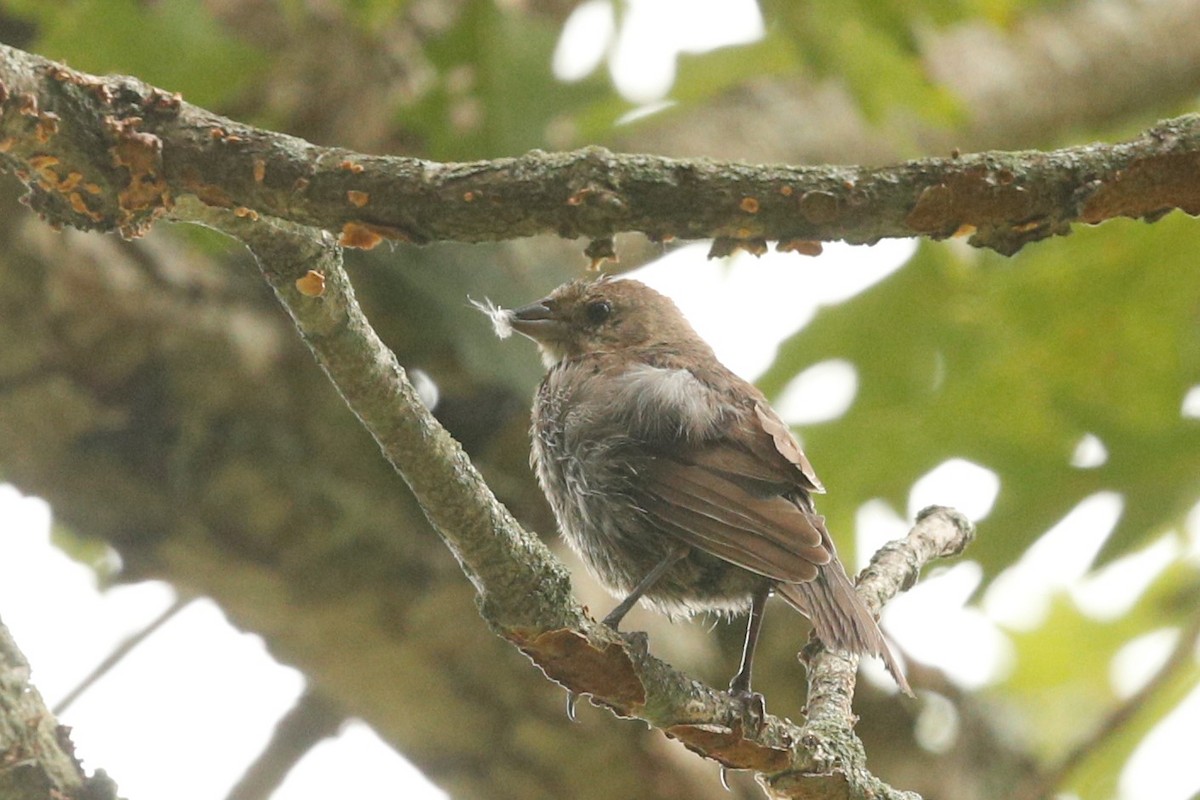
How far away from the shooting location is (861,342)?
19.4 ft

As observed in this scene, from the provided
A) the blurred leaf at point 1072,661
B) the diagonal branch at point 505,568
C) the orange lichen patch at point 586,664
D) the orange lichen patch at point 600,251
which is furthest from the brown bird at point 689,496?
the blurred leaf at point 1072,661

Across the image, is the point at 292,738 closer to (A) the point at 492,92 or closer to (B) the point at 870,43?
(A) the point at 492,92

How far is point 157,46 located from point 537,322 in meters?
1.54

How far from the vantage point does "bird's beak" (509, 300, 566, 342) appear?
464 centimetres

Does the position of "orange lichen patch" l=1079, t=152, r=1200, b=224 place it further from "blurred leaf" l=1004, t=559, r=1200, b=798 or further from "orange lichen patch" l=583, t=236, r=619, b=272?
"blurred leaf" l=1004, t=559, r=1200, b=798

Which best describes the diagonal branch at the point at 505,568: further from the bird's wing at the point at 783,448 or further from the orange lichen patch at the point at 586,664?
the bird's wing at the point at 783,448

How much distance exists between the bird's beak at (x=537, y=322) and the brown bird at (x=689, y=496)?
35 centimetres

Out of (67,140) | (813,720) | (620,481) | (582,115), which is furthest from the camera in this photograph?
(582,115)

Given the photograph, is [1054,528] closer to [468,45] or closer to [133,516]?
[468,45]

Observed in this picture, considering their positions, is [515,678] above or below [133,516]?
above

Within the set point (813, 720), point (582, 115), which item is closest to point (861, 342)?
point (582, 115)

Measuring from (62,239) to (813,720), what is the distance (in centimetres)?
299


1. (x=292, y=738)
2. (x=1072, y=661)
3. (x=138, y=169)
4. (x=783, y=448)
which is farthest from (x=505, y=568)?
(x=1072, y=661)

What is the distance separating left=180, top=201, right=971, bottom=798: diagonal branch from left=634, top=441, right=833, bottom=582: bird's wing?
0.58 m
